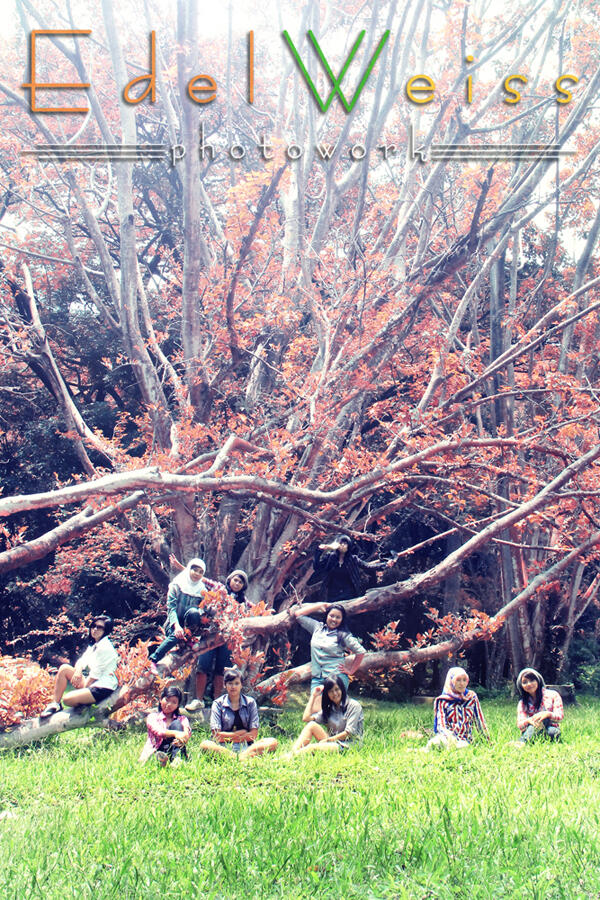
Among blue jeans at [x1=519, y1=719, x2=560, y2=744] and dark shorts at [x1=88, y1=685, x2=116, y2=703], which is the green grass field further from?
dark shorts at [x1=88, y1=685, x2=116, y2=703]

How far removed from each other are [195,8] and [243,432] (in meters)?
5.23

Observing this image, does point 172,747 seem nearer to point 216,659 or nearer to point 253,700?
point 253,700

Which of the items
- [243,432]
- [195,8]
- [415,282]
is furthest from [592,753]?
[195,8]

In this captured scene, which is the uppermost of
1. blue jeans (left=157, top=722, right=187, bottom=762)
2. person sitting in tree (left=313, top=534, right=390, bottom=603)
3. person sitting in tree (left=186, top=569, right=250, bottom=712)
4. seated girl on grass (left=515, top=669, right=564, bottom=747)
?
person sitting in tree (left=313, top=534, right=390, bottom=603)

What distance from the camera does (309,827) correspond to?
13.2 ft

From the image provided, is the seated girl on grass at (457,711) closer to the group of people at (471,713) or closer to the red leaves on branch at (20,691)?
the group of people at (471,713)

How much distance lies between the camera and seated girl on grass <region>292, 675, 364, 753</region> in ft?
21.6

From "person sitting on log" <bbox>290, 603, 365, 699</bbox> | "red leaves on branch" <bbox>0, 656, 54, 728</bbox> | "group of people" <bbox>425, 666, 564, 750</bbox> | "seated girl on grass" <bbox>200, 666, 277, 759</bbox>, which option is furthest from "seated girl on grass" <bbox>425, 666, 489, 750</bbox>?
"red leaves on branch" <bbox>0, 656, 54, 728</bbox>

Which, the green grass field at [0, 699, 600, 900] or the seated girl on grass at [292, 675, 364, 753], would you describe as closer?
the green grass field at [0, 699, 600, 900]

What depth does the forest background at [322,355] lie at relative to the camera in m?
9.21

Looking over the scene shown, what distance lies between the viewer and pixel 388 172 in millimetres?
13727

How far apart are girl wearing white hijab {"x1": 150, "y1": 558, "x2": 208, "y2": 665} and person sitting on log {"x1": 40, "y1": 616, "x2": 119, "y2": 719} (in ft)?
1.69

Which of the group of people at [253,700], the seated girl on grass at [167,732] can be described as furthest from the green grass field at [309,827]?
the group of people at [253,700]

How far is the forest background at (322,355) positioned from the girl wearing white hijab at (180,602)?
2.38ft
